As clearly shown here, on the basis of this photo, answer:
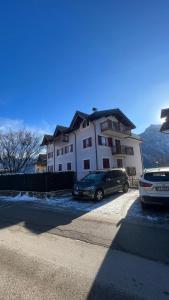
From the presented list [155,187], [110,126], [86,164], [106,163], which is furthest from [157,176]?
[110,126]

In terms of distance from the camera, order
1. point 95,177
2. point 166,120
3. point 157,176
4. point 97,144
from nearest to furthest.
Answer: point 157,176 < point 95,177 < point 166,120 < point 97,144

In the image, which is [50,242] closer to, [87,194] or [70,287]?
[70,287]

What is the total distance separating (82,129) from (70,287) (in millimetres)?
25130

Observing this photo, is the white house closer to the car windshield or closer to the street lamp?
the street lamp

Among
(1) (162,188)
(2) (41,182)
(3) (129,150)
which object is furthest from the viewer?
(3) (129,150)

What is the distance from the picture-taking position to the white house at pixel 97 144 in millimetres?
25672

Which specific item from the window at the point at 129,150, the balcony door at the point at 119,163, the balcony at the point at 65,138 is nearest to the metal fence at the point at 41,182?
the balcony door at the point at 119,163

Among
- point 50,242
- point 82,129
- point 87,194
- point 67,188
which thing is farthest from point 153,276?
point 82,129

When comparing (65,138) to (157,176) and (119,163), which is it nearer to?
(119,163)

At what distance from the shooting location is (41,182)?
603 inches

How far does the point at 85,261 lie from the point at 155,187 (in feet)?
14.3

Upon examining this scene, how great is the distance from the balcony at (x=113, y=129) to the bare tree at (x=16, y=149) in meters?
11.1

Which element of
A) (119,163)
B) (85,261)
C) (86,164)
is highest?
(119,163)

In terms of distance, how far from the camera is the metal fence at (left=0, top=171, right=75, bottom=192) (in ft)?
50.0
